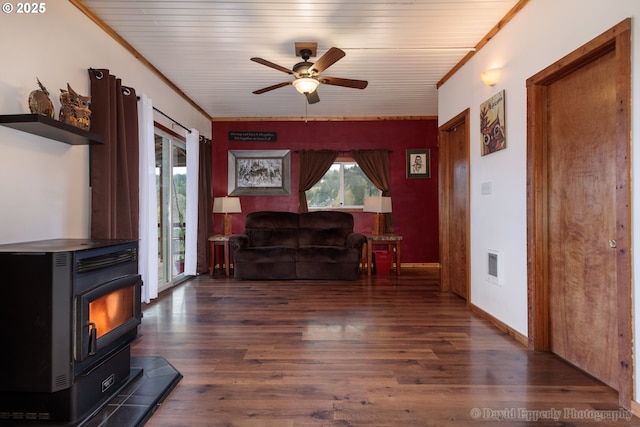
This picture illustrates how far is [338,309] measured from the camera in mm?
3604

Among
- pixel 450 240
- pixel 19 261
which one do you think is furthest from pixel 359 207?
pixel 19 261

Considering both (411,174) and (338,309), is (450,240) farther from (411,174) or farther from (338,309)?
(411,174)

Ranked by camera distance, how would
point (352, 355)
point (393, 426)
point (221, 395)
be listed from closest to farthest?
point (393, 426) → point (221, 395) → point (352, 355)

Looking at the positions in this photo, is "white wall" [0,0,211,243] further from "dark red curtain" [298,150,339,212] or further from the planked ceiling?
"dark red curtain" [298,150,339,212]

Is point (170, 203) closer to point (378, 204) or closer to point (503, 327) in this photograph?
point (378, 204)

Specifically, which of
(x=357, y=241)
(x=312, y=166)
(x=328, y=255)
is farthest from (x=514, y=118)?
(x=312, y=166)

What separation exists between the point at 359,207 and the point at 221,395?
15.4 feet

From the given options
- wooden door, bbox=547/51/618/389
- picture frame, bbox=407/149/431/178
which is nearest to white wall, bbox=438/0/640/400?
wooden door, bbox=547/51/618/389

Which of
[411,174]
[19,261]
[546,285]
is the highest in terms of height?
[411,174]

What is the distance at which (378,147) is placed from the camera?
6246mm

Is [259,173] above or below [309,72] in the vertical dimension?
below

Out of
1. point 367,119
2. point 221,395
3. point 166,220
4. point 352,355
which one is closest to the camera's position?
point 221,395

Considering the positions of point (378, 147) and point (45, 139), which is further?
point (378, 147)

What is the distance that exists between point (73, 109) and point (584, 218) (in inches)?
136
